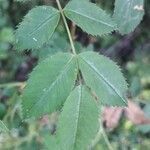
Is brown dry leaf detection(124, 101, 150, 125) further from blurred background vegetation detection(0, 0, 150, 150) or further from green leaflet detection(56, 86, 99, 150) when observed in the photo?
green leaflet detection(56, 86, 99, 150)

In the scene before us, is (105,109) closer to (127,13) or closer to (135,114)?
(135,114)

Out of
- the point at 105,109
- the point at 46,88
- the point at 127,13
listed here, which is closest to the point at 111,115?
the point at 105,109

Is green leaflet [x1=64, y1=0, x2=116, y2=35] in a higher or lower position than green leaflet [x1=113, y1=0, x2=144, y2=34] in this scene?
higher

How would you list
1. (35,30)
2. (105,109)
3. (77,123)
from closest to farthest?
(77,123) < (35,30) < (105,109)

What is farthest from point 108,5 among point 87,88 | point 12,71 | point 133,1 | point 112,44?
point 87,88

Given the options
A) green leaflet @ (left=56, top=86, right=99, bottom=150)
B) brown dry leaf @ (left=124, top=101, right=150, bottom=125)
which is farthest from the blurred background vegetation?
green leaflet @ (left=56, top=86, right=99, bottom=150)

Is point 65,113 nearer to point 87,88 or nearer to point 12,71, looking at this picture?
point 87,88
